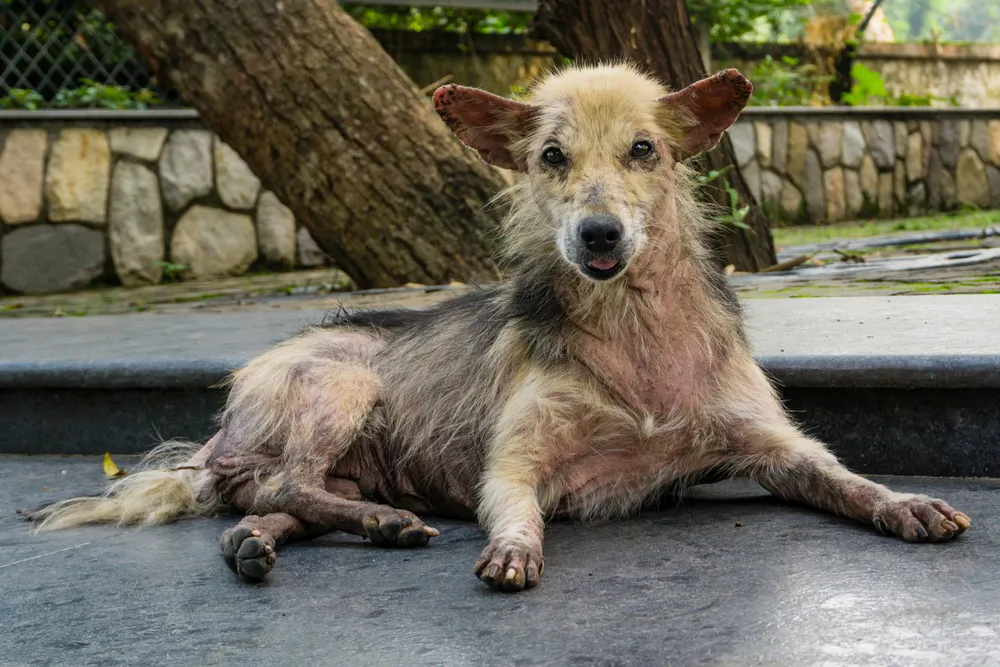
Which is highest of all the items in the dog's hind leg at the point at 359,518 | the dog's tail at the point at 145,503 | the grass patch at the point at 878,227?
the dog's hind leg at the point at 359,518

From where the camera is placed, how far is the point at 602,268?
3166 mm

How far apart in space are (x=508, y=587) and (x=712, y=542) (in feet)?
2.00

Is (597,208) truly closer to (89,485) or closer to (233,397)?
(233,397)

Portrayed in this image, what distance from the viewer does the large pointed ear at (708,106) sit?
3441 mm

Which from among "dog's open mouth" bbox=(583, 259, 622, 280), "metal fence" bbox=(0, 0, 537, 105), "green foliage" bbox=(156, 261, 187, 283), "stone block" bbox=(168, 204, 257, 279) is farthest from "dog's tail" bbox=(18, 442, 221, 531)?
"metal fence" bbox=(0, 0, 537, 105)

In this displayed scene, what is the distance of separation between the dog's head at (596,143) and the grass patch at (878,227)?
23.5 ft

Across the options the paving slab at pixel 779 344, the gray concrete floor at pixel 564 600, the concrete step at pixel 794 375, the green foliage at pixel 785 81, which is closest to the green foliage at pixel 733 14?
the green foliage at pixel 785 81

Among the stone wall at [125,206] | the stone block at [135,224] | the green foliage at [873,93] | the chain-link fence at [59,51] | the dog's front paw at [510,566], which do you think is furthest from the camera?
the green foliage at [873,93]

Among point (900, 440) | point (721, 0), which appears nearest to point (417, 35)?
point (721, 0)

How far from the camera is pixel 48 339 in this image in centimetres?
570

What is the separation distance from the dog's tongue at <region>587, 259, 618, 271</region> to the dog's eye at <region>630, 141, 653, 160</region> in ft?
1.19

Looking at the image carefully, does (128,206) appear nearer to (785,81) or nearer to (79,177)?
(79,177)

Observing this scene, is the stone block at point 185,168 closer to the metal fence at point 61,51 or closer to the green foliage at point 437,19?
the metal fence at point 61,51

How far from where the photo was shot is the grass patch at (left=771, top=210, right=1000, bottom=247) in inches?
446
